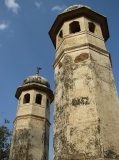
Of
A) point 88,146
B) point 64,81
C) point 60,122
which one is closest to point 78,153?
point 88,146

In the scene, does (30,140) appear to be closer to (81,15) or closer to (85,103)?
(85,103)

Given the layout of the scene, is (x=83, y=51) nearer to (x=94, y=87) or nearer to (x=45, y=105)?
(x=94, y=87)

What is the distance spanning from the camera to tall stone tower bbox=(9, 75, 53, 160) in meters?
10.5

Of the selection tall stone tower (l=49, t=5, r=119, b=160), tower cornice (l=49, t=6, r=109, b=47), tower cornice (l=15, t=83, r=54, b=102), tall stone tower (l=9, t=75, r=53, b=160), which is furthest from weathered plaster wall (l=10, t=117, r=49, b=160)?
tower cornice (l=49, t=6, r=109, b=47)

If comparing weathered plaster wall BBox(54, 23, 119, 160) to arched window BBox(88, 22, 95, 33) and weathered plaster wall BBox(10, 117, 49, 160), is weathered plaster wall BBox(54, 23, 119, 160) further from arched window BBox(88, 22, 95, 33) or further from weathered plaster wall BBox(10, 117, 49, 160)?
weathered plaster wall BBox(10, 117, 49, 160)

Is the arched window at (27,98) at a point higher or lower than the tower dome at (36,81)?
lower

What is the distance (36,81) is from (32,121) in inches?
121

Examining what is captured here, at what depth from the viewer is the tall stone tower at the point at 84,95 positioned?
466 centimetres

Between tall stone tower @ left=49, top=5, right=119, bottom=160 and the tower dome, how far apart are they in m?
6.02

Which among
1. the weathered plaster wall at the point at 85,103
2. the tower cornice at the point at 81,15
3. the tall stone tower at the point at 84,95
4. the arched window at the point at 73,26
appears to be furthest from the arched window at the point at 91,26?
the weathered plaster wall at the point at 85,103

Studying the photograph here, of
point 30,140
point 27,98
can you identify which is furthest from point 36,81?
point 30,140

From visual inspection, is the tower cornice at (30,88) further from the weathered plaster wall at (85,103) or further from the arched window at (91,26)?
the arched window at (91,26)

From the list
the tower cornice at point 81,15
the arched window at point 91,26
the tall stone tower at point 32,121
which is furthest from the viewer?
the tall stone tower at point 32,121

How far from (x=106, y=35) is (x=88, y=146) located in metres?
5.21
